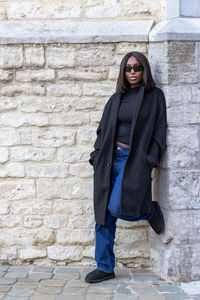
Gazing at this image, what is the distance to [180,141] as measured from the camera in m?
4.10

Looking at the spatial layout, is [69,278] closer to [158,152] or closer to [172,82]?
[158,152]

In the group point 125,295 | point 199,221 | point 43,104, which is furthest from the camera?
point 43,104

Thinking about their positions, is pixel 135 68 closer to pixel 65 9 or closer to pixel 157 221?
pixel 65 9

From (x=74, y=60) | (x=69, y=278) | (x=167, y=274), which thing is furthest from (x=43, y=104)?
(x=167, y=274)

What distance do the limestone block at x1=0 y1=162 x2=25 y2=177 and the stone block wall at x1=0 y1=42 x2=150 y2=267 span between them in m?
0.01

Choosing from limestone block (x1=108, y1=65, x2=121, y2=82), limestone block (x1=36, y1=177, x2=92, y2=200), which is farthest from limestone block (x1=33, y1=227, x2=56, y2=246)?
limestone block (x1=108, y1=65, x2=121, y2=82)

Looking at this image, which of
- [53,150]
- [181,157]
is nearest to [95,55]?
[53,150]

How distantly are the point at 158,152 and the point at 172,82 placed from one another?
647 millimetres

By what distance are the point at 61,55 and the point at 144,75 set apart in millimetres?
889

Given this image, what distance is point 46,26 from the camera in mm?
4379

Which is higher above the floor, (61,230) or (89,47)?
(89,47)

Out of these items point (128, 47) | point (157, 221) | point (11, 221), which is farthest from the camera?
point (11, 221)

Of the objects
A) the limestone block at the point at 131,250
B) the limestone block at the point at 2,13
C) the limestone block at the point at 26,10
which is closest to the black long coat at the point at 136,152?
the limestone block at the point at 131,250

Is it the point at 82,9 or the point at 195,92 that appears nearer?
the point at 195,92
